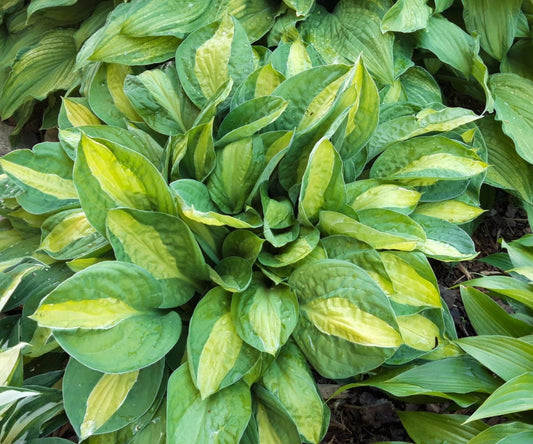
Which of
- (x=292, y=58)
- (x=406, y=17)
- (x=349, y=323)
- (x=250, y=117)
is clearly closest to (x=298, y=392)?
(x=349, y=323)

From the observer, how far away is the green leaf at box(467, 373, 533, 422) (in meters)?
0.89

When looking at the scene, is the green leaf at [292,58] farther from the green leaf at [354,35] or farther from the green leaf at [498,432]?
the green leaf at [498,432]

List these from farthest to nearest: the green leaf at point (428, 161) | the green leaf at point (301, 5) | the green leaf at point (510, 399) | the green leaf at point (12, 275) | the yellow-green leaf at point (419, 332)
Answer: the green leaf at point (301, 5) < the green leaf at point (428, 161) < the yellow-green leaf at point (419, 332) < the green leaf at point (12, 275) < the green leaf at point (510, 399)

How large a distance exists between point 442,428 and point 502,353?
0.21 metres

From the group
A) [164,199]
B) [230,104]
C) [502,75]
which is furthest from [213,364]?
[502,75]

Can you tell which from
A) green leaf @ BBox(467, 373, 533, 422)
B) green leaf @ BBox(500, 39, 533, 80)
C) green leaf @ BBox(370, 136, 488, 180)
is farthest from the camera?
green leaf @ BBox(500, 39, 533, 80)

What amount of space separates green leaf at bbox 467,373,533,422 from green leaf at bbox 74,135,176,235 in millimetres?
714

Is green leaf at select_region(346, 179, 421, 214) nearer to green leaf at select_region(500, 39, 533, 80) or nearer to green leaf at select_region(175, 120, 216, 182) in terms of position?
green leaf at select_region(175, 120, 216, 182)

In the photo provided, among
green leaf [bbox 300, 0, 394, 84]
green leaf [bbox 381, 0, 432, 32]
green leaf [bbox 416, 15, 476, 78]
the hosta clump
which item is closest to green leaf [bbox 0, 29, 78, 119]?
the hosta clump

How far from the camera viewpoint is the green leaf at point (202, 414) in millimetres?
881

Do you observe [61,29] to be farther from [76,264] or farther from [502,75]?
[502,75]

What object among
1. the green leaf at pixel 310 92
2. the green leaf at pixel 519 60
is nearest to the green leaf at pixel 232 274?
the green leaf at pixel 310 92

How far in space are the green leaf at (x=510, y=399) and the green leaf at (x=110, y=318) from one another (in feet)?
1.99

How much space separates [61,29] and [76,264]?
1197mm
